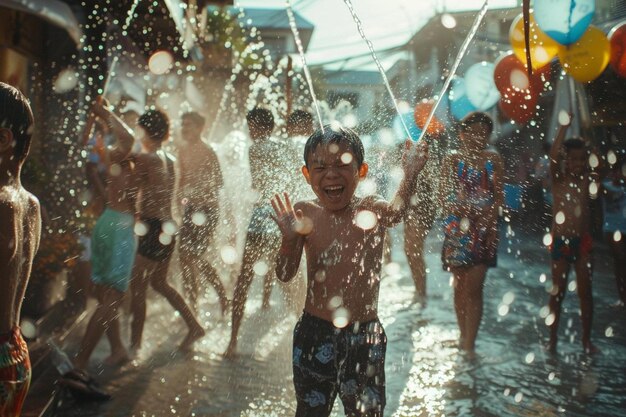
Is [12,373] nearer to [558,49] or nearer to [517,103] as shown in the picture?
[558,49]

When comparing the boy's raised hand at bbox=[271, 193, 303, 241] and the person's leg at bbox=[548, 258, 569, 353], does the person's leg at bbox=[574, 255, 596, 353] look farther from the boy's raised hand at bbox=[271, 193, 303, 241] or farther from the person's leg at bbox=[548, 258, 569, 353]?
the boy's raised hand at bbox=[271, 193, 303, 241]

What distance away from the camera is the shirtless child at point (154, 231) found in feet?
14.5

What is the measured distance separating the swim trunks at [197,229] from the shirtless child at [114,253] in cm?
114

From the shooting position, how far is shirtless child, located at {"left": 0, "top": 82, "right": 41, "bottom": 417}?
182cm

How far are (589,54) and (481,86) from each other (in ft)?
6.66

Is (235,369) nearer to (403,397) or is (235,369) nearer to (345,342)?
(403,397)

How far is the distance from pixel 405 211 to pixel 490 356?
87.8 inches

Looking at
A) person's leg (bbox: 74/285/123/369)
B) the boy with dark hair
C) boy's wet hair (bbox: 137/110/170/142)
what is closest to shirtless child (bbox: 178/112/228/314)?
boy's wet hair (bbox: 137/110/170/142)

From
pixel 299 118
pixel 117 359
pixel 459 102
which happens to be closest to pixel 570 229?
pixel 299 118

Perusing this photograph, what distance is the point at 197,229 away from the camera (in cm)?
556

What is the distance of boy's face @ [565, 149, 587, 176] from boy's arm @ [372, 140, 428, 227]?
101 inches

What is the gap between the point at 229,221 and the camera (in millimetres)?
7047

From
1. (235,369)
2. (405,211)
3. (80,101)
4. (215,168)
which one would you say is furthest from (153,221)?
(80,101)

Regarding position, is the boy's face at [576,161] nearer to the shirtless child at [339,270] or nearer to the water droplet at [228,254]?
the shirtless child at [339,270]
